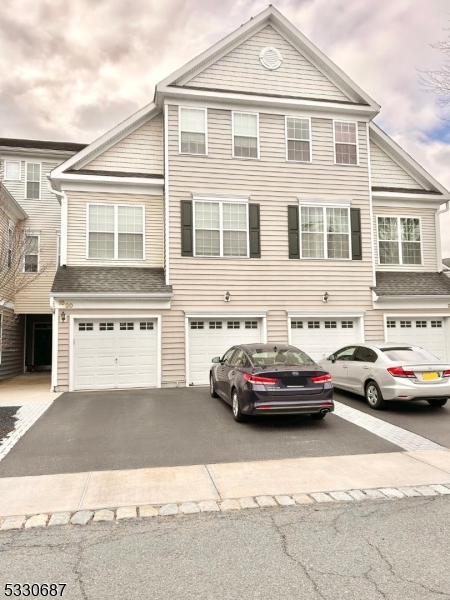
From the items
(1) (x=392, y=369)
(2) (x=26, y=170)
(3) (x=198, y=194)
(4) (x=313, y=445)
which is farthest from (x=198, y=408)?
(2) (x=26, y=170)

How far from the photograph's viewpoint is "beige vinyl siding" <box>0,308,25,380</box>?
56.3ft

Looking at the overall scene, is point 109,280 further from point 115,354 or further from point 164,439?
point 164,439

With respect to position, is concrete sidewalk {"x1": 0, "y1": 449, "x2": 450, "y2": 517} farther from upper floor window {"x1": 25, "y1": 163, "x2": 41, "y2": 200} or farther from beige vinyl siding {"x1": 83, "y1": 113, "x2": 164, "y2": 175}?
upper floor window {"x1": 25, "y1": 163, "x2": 41, "y2": 200}

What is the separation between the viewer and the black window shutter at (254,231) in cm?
1477

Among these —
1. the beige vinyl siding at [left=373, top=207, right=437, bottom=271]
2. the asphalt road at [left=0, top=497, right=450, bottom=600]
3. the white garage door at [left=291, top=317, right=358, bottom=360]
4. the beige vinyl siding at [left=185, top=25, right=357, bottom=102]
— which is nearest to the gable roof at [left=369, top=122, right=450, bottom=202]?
the beige vinyl siding at [left=373, top=207, right=437, bottom=271]

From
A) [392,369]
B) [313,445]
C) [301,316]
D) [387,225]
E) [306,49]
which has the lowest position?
[313,445]

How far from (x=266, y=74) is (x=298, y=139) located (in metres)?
2.50

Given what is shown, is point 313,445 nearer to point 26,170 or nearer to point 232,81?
point 232,81

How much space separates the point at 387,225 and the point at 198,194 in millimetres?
7244

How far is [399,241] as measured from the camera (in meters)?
16.5

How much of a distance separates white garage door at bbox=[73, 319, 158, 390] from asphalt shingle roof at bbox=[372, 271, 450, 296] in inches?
314

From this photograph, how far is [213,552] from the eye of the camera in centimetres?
381

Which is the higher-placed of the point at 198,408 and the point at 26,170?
the point at 26,170

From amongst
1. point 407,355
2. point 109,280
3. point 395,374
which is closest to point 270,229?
point 109,280
